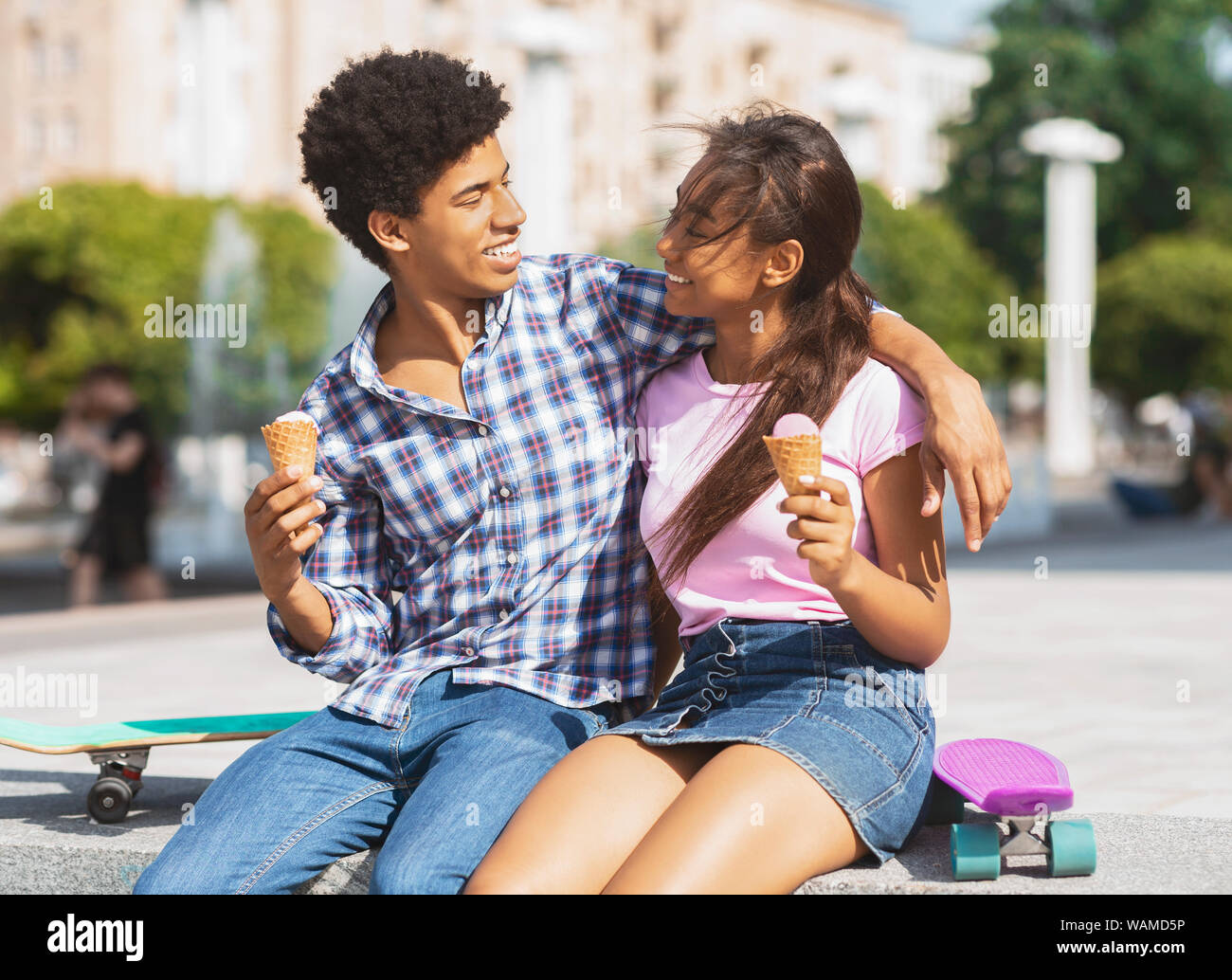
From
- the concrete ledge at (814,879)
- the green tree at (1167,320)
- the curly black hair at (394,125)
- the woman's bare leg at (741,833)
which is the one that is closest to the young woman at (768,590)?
the woman's bare leg at (741,833)

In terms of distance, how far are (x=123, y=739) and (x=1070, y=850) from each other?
194 cm

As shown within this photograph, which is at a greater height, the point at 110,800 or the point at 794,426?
the point at 794,426

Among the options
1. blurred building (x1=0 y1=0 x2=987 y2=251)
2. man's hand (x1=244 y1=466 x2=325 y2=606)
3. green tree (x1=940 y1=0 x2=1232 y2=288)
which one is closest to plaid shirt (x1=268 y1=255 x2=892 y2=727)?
man's hand (x1=244 y1=466 x2=325 y2=606)

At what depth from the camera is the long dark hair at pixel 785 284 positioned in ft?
9.57

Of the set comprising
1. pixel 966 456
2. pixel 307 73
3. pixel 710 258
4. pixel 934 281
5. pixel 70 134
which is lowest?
pixel 966 456

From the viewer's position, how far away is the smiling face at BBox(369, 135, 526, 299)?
3.17 m

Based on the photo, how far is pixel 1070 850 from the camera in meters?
2.88

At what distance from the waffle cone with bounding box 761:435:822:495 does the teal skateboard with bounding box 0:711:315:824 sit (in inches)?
57.1

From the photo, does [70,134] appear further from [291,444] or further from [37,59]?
[291,444]

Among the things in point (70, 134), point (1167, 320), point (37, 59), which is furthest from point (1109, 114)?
point (37, 59)

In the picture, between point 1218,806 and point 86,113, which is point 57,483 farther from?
point 1218,806

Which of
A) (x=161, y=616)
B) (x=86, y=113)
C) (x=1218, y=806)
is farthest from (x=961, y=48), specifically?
(x=1218, y=806)

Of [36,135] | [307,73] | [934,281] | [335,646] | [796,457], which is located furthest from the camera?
[36,135]
